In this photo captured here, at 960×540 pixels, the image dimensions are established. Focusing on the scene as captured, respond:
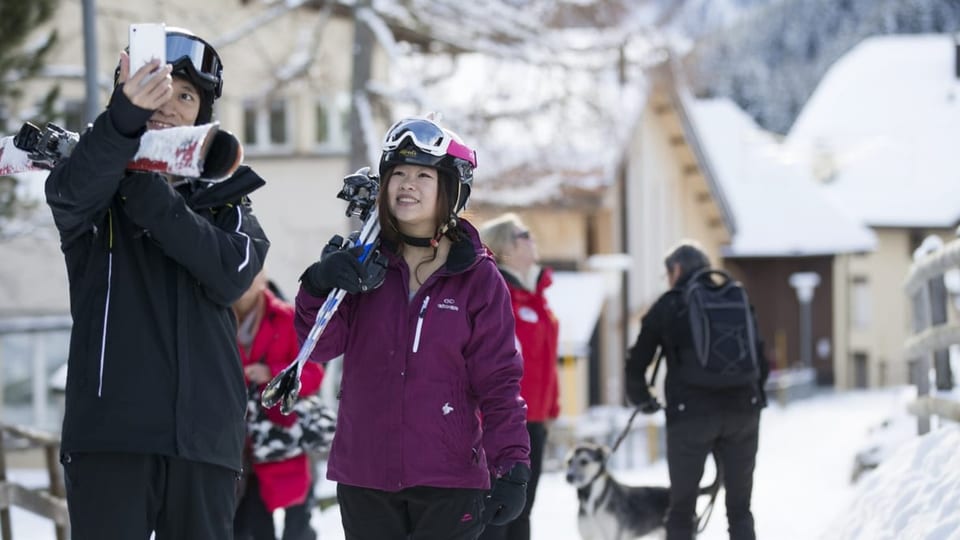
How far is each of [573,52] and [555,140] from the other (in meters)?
1.16

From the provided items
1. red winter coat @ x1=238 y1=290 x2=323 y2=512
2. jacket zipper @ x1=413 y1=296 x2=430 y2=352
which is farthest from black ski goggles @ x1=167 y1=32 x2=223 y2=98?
red winter coat @ x1=238 y1=290 x2=323 y2=512

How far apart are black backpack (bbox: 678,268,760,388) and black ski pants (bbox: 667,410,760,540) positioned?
0.19m

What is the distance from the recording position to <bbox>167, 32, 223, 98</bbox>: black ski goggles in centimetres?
374

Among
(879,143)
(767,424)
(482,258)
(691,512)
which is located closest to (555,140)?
(691,512)

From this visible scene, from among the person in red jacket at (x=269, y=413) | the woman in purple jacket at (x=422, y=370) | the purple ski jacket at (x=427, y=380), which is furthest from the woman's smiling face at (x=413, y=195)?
the person in red jacket at (x=269, y=413)

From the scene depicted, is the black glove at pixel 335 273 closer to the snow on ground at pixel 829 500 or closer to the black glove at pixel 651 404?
the snow on ground at pixel 829 500

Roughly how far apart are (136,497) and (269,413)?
2.34m

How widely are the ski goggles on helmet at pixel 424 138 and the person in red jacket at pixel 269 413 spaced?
2.04 metres

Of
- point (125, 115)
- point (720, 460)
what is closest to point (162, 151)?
point (125, 115)

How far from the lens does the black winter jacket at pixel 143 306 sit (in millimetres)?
3461

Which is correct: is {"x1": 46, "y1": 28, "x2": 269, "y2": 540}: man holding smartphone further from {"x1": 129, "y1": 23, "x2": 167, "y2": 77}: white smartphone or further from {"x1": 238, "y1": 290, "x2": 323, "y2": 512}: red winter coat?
{"x1": 238, "y1": 290, "x2": 323, "y2": 512}: red winter coat

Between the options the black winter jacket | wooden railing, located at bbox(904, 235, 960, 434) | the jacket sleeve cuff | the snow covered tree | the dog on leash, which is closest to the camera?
the jacket sleeve cuff

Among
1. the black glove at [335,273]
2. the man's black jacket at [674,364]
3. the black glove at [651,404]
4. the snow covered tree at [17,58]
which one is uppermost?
the snow covered tree at [17,58]

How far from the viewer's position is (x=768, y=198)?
1720 inches
